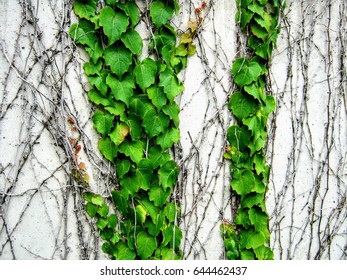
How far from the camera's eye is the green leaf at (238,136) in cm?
224

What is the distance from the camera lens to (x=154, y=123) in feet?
6.94

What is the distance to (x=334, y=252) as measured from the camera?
7.97 feet

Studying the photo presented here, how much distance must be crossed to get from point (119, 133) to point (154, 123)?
222 mm

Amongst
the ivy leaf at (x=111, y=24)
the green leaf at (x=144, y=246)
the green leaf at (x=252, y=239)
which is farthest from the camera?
the green leaf at (x=252, y=239)

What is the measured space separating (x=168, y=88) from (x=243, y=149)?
0.63 metres

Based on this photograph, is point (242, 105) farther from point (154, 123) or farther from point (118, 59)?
point (118, 59)

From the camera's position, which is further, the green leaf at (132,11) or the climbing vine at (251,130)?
the climbing vine at (251,130)

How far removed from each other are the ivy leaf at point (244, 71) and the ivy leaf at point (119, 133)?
77 cm

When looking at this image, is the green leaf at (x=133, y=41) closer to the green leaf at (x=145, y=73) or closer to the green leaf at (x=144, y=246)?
the green leaf at (x=145, y=73)

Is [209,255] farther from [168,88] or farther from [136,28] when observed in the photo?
[136,28]

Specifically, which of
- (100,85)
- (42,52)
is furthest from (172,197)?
(42,52)

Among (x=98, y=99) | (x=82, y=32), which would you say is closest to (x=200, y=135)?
(x=98, y=99)

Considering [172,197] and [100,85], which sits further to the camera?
[172,197]

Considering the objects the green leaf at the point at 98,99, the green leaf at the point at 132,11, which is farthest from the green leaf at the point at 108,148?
the green leaf at the point at 132,11
